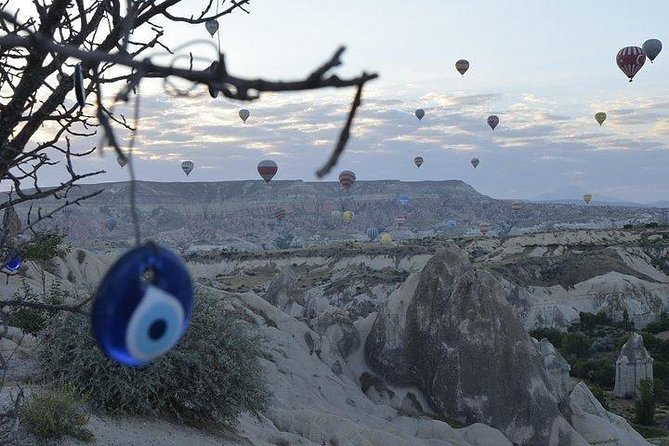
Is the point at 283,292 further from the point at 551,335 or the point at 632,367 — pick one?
the point at 551,335

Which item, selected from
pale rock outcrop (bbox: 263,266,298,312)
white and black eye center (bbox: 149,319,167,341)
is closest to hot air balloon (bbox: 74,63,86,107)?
white and black eye center (bbox: 149,319,167,341)

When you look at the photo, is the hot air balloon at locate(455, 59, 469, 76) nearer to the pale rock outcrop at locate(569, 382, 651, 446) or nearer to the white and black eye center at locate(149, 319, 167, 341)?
the pale rock outcrop at locate(569, 382, 651, 446)

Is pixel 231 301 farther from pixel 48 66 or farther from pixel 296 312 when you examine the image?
pixel 48 66

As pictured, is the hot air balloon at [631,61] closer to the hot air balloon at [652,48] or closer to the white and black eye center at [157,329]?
the hot air balloon at [652,48]

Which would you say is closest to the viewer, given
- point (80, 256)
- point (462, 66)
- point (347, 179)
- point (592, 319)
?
point (80, 256)

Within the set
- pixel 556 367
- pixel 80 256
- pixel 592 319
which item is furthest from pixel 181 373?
pixel 592 319
